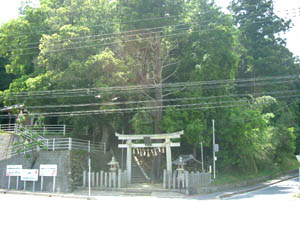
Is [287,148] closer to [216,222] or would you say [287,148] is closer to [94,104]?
[94,104]

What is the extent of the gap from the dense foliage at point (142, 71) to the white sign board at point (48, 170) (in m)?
5.45

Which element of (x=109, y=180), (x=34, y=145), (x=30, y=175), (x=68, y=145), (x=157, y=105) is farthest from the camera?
(x=157, y=105)

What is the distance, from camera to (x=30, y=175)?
71.4 feet

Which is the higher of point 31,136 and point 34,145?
point 31,136

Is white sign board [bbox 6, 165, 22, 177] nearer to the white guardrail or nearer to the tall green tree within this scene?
the white guardrail

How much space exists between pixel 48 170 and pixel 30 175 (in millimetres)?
1648

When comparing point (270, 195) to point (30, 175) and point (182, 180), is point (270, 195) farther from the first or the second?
point (30, 175)

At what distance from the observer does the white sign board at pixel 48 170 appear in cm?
2095

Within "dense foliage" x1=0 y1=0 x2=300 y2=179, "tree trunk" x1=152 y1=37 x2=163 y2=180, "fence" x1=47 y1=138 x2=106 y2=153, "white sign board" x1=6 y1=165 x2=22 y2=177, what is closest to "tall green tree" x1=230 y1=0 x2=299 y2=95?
"dense foliage" x1=0 y1=0 x2=300 y2=179

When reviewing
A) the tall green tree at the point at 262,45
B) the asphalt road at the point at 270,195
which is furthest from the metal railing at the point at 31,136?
Result: the tall green tree at the point at 262,45

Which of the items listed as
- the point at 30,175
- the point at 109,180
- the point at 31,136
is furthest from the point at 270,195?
the point at 31,136

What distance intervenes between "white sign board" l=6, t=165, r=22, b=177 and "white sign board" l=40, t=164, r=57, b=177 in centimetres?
201

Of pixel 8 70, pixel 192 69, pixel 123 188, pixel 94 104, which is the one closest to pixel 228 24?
pixel 192 69

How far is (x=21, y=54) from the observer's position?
Result: 1151 inches
